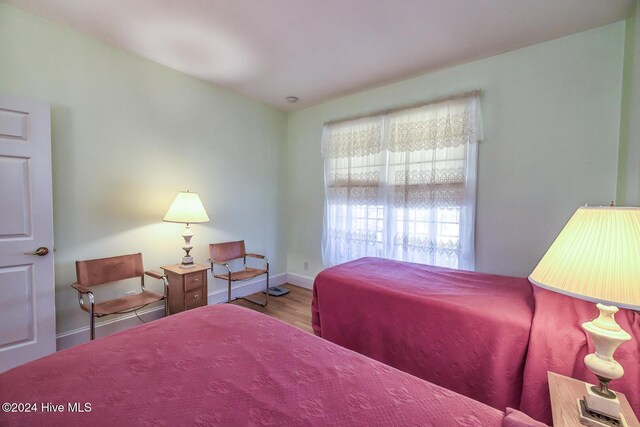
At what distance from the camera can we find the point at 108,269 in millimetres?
2346

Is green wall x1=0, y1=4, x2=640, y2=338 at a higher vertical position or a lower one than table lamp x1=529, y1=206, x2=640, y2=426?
higher

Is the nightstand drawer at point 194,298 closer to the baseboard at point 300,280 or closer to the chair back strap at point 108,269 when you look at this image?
the chair back strap at point 108,269

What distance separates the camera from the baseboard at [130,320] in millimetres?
2242

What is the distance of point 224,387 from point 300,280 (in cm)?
313

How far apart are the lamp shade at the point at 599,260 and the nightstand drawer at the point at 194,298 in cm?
268

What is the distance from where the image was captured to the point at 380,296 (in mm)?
1925

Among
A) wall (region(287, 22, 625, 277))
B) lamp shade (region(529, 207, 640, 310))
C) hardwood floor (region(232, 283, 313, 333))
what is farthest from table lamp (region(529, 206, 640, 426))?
hardwood floor (region(232, 283, 313, 333))

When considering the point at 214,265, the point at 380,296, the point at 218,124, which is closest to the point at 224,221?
the point at 214,265

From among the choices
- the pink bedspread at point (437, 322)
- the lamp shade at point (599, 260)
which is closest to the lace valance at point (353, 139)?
the pink bedspread at point (437, 322)

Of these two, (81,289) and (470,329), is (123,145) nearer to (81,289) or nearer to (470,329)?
(81,289)

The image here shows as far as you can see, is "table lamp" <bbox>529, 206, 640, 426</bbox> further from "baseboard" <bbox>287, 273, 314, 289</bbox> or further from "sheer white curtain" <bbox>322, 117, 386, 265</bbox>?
"baseboard" <bbox>287, 273, 314, 289</bbox>

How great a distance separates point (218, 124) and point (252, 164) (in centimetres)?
67

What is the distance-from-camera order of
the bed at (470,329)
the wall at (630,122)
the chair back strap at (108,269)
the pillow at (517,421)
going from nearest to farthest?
1. the pillow at (517,421)
2. the bed at (470,329)
3. the wall at (630,122)
4. the chair back strap at (108,269)

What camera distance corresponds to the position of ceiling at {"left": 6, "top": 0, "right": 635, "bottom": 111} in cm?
188
